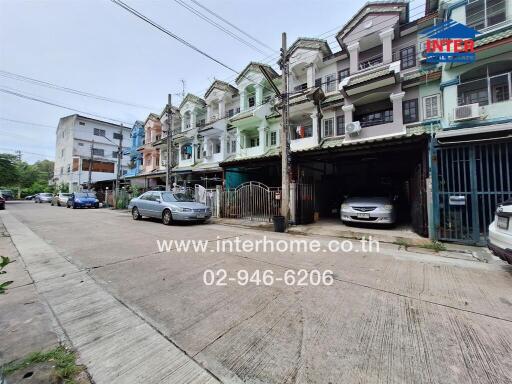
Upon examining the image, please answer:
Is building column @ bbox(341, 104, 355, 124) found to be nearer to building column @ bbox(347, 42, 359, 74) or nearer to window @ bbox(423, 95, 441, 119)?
building column @ bbox(347, 42, 359, 74)

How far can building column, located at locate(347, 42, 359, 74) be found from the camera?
40.8 ft

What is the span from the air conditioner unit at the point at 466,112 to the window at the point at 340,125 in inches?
197

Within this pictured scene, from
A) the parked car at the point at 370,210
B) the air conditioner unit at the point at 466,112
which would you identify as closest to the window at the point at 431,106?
the air conditioner unit at the point at 466,112

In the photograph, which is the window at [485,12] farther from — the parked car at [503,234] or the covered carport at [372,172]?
the parked car at [503,234]

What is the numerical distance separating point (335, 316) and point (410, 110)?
12.5 m

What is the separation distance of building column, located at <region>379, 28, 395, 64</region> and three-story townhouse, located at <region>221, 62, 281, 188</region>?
6.43m

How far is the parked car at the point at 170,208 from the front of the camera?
955 centimetres

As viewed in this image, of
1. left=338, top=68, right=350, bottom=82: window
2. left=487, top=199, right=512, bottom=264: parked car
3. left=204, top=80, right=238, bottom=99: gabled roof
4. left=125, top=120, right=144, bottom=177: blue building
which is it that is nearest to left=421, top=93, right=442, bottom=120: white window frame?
left=338, top=68, right=350, bottom=82: window

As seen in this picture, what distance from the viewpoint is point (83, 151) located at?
120 feet

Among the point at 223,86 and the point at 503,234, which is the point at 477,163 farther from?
the point at 223,86

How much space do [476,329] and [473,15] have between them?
13027 millimetres

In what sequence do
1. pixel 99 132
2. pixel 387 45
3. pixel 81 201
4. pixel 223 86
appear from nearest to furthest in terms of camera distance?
pixel 387 45
pixel 223 86
pixel 81 201
pixel 99 132

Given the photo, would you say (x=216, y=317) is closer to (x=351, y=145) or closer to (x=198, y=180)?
(x=351, y=145)

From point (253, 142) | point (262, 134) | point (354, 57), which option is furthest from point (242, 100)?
point (354, 57)
